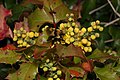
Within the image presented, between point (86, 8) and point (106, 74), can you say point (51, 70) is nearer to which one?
point (106, 74)

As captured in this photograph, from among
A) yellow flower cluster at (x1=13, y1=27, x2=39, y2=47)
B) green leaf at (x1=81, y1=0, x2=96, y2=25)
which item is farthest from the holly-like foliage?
green leaf at (x1=81, y1=0, x2=96, y2=25)

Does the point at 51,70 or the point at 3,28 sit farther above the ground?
the point at 3,28

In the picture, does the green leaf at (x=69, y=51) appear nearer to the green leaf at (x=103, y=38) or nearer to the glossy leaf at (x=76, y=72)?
the glossy leaf at (x=76, y=72)

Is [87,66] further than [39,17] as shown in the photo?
No

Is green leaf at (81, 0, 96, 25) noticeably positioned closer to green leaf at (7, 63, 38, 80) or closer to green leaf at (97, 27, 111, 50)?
green leaf at (97, 27, 111, 50)

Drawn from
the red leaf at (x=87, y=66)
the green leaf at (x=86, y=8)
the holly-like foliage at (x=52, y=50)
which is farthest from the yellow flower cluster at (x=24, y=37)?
the green leaf at (x=86, y=8)

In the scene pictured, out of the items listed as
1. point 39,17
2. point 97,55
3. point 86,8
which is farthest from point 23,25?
point 86,8
